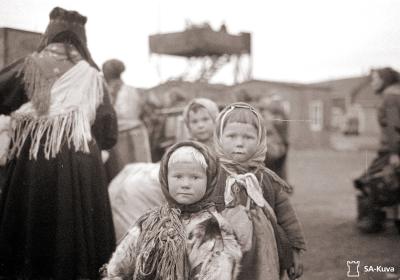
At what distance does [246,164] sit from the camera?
2.12 m

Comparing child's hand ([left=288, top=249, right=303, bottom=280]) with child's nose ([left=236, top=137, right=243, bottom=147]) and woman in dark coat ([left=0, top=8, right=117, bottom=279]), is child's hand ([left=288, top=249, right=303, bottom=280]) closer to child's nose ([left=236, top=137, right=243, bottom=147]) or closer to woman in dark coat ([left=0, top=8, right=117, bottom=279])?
child's nose ([left=236, top=137, right=243, bottom=147])

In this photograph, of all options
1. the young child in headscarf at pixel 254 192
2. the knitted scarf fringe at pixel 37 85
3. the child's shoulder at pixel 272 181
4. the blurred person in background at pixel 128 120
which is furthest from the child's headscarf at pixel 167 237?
the blurred person in background at pixel 128 120

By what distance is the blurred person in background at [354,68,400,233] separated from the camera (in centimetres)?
436

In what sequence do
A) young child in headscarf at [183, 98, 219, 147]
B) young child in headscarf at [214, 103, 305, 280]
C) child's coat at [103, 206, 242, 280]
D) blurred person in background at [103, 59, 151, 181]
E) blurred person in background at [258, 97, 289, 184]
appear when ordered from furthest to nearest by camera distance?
blurred person in background at [258, 97, 289, 184]
blurred person in background at [103, 59, 151, 181]
young child in headscarf at [183, 98, 219, 147]
young child in headscarf at [214, 103, 305, 280]
child's coat at [103, 206, 242, 280]

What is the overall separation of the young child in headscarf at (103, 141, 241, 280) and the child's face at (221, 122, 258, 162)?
20cm

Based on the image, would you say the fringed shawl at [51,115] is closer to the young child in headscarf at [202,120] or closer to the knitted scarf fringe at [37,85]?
the knitted scarf fringe at [37,85]

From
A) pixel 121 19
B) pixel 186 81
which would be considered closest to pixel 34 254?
pixel 121 19

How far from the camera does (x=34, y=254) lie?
101 inches

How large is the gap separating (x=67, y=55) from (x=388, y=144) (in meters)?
3.05

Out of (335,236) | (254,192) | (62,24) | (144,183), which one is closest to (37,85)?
(62,24)

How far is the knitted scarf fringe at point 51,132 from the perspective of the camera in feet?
8.54

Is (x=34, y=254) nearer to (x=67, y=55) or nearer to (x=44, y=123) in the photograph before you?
(x=44, y=123)

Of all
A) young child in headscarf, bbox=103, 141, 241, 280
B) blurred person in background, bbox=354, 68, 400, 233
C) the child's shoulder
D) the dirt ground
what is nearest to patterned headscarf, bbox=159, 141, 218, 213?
young child in headscarf, bbox=103, 141, 241, 280

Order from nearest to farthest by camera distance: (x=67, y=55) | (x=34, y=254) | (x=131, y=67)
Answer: (x=34, y=254) → (x=67, y=55) → (x=131, y=67)
